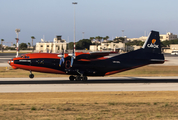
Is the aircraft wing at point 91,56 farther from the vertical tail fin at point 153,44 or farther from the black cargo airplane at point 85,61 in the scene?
the vertical tail fin at point 153,44

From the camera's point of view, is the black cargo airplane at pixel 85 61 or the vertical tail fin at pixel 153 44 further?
the vertical tail fin at pixel 153 44

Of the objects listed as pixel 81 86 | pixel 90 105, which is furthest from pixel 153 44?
pixel 90 105

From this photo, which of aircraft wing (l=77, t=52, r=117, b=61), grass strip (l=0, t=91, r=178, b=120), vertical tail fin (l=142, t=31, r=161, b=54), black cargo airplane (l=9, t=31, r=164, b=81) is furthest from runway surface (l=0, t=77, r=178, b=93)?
vertical tail fin (l=142, t=31, r=161, b=54)

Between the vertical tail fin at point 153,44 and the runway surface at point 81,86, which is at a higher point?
the vertical tail fin at point 153,44

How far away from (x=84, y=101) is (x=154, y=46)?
20021 millimetres

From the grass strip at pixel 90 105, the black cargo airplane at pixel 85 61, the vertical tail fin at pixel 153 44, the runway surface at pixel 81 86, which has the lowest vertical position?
the grass strip at pixel 90 105

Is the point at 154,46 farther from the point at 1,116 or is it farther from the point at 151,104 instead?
Answer: the point at 1,116

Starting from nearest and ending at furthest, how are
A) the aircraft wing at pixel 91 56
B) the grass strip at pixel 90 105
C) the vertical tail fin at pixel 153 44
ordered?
the grass strip at pixel 90 105 < the aircraft wing at pixel 91 56 < the vertical tail fin at pixel 153 44

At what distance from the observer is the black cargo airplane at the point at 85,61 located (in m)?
33.6

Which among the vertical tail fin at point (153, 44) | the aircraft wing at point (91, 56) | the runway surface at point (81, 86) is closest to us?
the runway surface at point (81, 86)

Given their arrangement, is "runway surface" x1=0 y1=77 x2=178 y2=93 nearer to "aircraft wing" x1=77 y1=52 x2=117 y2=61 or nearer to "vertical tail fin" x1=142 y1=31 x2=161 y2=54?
"aircraft wing" x1=77 y1=52 x2=117 y2=61

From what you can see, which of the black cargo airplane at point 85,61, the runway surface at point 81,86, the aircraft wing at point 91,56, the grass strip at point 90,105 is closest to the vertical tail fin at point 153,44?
the black cargo airplane at point 85,61

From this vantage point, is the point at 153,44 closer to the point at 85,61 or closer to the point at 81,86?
the point at 85,61

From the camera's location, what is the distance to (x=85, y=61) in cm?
3466
